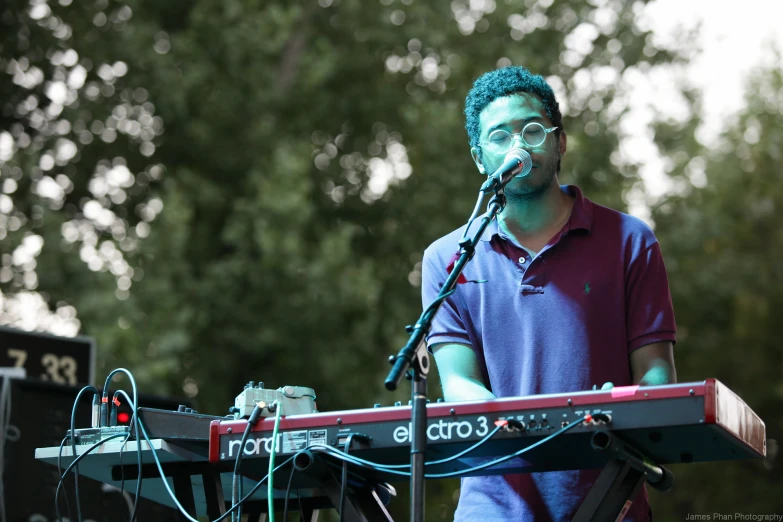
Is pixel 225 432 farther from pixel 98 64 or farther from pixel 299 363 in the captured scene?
pixel 98 64

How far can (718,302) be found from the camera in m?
16.8

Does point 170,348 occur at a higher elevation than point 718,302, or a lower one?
lower

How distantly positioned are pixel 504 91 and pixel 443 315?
62 cm

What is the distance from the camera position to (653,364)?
2.54 meters

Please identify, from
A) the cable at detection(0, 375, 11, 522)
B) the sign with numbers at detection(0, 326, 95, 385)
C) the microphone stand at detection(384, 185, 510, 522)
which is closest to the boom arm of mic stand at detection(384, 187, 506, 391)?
the microphone stand at detection(384, 185, 510, 522)

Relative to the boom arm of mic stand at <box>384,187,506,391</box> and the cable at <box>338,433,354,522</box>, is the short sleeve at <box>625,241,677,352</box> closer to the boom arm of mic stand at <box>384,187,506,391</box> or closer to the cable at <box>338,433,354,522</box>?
the boom arm of mic stand at <box>384,187,506,391</box>

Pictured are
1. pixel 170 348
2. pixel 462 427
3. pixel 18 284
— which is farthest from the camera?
pixel 18 284

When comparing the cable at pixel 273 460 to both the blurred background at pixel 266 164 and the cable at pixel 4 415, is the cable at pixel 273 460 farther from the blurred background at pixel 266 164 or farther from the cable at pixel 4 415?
the blurred background at pixel 266 164

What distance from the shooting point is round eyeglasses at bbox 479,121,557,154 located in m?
2.66

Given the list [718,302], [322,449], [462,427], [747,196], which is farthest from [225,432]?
[747,196]

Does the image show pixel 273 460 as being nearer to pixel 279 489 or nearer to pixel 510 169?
pixel 279 489

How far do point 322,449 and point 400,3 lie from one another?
35.9ft

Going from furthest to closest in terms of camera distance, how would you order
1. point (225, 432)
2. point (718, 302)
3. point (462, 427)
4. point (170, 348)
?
point (718, 302)
point (170, 348)
point (225, 432)
point (462, 427)

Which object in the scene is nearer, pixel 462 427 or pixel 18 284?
pixel 462 427
